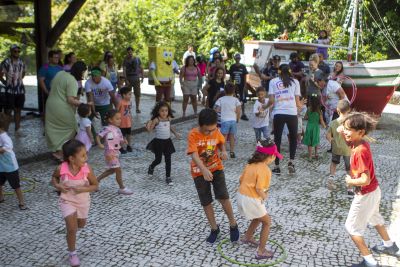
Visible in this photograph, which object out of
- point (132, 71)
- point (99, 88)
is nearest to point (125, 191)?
point (99, 88)

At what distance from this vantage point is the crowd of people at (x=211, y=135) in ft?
13.4

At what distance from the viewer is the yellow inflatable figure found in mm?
11719

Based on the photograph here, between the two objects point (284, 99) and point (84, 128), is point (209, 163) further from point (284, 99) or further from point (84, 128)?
point (284, 99)

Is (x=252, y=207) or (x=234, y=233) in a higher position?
(x=252, y=207)

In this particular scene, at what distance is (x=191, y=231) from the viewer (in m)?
4.96

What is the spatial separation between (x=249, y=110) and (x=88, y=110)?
24.5 ft

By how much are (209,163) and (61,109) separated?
3.08 meters

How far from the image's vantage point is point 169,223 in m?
5.18

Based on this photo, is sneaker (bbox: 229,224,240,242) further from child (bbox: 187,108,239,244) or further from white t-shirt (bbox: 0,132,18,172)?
white t-shirt (bbox: 0,132,18,172)

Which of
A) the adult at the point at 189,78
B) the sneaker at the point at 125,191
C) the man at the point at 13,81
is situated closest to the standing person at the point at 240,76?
the adult at the point at 189,78

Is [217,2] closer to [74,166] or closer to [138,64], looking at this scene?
[138,64]

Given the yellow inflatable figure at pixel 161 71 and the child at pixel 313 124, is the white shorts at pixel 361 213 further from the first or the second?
the yellow inflatable figure at pixel 161 71

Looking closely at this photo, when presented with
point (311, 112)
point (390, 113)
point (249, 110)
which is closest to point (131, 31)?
point (249, 110)

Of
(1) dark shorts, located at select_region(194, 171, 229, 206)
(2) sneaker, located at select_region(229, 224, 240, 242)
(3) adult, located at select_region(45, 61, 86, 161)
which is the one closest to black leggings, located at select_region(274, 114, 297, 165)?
(1) dark shorts, located at select_region(194, 171, 229, 206)
